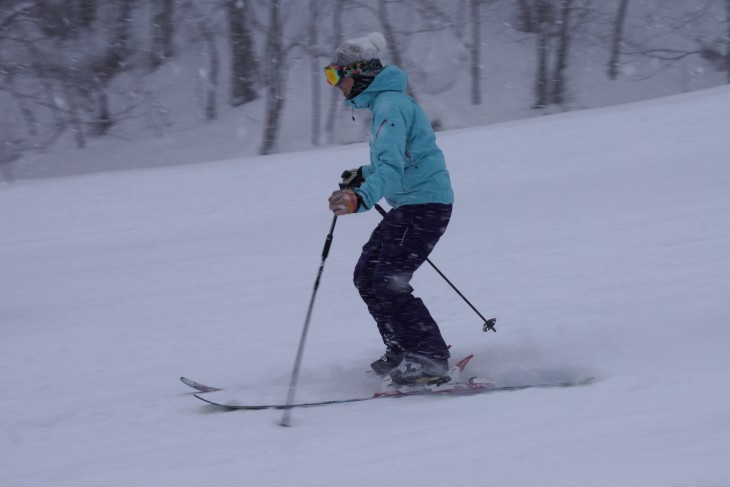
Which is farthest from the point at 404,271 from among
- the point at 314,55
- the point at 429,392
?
the point at 314,55

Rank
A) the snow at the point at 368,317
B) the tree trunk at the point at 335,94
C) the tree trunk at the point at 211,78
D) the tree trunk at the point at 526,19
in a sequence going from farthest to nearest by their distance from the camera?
the tree trunk at the point at 211,78
the tree trunk at the point at 526,19
the tree trunk at the point at 335,94
the snow at the point at 368,317

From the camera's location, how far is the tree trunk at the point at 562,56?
53.6 ft

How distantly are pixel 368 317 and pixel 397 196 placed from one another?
61.0 inches

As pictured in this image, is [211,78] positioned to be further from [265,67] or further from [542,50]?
[542,50]

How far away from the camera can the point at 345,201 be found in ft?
11.2

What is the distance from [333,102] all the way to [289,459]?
14650 mm

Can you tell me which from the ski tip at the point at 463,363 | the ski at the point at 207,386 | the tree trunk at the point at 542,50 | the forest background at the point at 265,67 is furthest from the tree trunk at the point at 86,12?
the ski tip at the point at 463,363

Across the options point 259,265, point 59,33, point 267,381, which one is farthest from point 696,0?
point 267,381

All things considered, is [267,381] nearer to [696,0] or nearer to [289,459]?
[289,459]

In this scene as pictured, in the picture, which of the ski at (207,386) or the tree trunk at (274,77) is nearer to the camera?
the ski at (207,386)

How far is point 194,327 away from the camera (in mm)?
5289

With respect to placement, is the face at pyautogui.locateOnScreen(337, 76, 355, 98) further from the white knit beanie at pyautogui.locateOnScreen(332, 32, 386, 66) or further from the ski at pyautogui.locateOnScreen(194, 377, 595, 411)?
the ski at pyautogui.locateOnScreen(194, 377, 595, 411)

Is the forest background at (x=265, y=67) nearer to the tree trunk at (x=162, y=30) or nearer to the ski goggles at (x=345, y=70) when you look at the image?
the tree trunk at (x=162, y=30)

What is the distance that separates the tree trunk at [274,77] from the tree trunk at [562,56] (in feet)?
20.3
